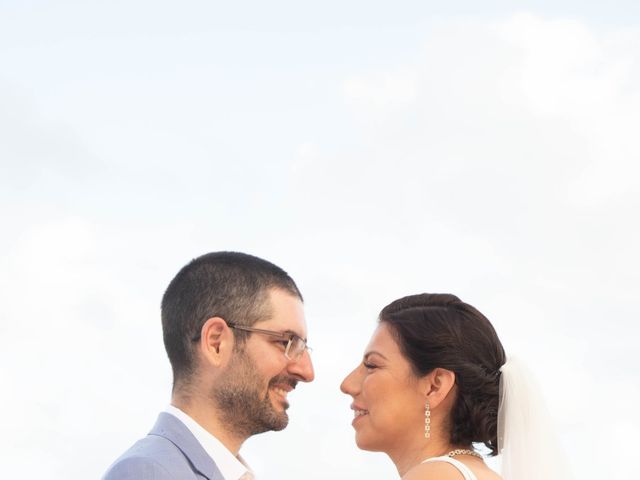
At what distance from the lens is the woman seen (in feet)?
26.0

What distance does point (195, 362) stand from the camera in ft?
22.2

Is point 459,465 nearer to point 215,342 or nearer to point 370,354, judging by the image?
point 370,354

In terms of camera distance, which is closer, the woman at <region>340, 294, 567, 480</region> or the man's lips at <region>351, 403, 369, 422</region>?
the woman at <region>340, 294, 567, 480</region>

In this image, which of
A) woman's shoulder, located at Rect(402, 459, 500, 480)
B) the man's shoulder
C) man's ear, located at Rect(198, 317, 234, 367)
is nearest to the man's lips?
woman's shoulder, located at Rect(402, 459, 500, 480)

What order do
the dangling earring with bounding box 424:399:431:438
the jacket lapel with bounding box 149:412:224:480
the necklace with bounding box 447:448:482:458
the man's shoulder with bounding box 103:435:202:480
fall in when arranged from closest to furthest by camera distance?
1. the man's shoulder with bounding box 103:435:202:480
2. the jacket lapel with bounding box 149:412:224:480
3. the necklace with bounding box 447:448:482:458
4. the dangling earring with bounding box 424:399:431:438

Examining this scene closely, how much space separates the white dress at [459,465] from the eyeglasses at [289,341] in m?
1.36

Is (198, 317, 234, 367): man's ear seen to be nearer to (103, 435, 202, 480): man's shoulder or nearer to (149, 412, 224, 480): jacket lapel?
(149, 412, 224, 480): jacket lapel

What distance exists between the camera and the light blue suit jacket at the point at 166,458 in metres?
5.95

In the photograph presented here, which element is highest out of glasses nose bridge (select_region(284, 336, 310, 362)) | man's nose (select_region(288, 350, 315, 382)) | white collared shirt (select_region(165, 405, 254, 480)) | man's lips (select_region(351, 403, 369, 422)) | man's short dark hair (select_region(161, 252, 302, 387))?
man's short dark hair (select_region(161, 252, 302, 387))

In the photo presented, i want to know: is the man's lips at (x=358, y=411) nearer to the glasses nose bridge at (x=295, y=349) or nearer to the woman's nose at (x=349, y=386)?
the woman's nose at (x=349, y=386)

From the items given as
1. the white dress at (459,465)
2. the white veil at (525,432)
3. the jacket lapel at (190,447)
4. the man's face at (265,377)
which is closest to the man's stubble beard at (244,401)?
the man's face at (265,377)

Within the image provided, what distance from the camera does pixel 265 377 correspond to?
22.5 feet

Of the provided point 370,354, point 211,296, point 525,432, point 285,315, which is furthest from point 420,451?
point 211,296

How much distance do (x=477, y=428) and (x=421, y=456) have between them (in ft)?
1.59
